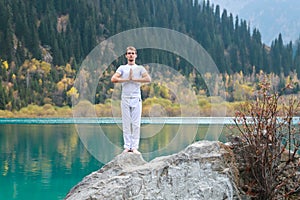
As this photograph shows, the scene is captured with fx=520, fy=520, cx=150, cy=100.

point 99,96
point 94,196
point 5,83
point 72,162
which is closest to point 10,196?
point 72,162

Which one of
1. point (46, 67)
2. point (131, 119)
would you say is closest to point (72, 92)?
point (46, 67)

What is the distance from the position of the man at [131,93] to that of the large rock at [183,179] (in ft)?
5.19

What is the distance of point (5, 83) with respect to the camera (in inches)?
4213

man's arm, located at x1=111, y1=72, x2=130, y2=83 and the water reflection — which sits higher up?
man's arm, located at x1=111, y1=72, x2=130, y2=83

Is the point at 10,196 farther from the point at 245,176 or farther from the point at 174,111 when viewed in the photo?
the point at 174,111

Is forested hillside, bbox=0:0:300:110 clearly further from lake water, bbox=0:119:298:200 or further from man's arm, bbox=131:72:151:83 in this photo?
man's arm, bbox=131:72:151:83

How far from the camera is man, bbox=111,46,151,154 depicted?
8.33 metres

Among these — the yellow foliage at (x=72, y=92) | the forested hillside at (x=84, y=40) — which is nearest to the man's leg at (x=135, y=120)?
the forested hillside at (x=84, y=40)

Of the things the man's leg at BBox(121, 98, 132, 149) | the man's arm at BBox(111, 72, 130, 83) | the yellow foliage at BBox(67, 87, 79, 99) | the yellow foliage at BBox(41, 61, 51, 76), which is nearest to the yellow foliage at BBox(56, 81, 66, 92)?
the yellow foliage at BBox(67, 87, 79, 99)

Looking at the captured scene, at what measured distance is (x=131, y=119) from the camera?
28.0ft

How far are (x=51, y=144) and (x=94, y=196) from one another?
34.8m

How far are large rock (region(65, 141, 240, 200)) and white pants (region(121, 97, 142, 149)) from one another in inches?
61.8

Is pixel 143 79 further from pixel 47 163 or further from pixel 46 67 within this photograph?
pixel 46 67

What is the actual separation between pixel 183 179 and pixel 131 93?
93.5 inches
